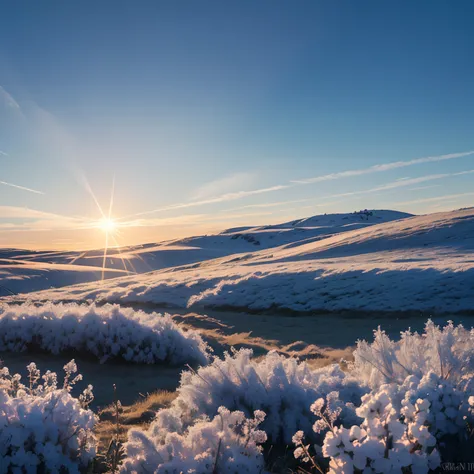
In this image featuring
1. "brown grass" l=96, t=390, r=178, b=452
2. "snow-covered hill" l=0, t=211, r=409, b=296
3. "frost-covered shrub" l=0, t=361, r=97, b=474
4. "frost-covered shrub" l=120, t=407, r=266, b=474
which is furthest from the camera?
"snow-covered hill" l=0, t=211, r=409, b=296

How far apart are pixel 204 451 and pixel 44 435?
146cm

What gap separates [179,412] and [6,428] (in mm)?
1774

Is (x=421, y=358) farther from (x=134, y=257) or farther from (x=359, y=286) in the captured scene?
(x=134, y=257)

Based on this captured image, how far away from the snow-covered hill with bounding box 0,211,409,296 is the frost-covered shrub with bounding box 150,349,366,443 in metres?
26.0

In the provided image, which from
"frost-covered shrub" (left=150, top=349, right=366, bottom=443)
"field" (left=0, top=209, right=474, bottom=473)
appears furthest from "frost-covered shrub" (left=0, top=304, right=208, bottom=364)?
"frost-covered shrub" (left=150, top=349, right=366, bottom=443)

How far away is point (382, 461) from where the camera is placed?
2594 mm

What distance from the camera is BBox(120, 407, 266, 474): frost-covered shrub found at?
10.1 ft

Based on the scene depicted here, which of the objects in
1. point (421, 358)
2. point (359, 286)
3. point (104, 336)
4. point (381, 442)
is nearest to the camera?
point (381, 442)

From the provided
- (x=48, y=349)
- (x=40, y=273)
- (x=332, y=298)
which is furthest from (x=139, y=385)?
(x=40, y=273)

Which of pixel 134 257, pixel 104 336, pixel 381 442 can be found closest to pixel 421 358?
pixel 381 442

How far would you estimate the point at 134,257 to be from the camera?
7844cm

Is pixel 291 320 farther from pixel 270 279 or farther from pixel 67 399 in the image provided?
pixel 67 399

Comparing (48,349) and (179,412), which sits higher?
(179,412)

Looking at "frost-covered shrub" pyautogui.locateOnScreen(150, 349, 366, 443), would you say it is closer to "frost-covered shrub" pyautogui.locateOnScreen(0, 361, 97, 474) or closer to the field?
the field
